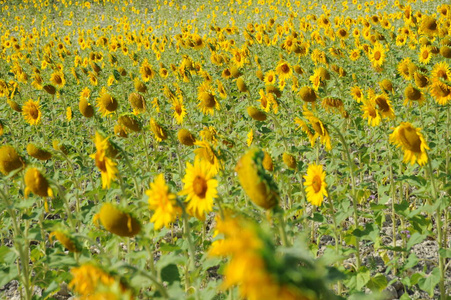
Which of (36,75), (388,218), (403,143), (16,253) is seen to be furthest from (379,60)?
(16,253)

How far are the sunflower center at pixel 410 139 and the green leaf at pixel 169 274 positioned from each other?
3.92 ft

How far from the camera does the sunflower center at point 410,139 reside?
6.43 feet

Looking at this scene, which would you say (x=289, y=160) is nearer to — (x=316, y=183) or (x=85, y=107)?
(x=316, y=183)

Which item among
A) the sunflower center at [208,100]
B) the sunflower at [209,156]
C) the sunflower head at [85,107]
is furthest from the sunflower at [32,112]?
the sunflower at [209,156]

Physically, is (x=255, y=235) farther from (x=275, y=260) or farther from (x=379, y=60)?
(x=379, y=60)

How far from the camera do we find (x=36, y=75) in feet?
17.9

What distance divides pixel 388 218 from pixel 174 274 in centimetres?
225

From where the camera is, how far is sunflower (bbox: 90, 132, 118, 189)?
1.85m

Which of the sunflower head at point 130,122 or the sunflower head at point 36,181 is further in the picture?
the sunflower head at point 130,122

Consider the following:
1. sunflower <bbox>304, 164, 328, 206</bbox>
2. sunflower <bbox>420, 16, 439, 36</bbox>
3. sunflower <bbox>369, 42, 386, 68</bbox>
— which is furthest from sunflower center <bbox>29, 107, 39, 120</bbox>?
sunflower <bbox>420, 16, 439, 36</bbox>

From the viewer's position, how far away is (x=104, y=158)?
1.95 m

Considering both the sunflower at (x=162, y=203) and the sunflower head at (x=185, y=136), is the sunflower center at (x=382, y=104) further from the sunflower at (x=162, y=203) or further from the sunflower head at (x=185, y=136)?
the sunflower at (x=162, y=203)

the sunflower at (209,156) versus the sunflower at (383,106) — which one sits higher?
the sunflower at (383,106)

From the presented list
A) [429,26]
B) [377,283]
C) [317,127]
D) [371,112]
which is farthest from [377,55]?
[377,283]
